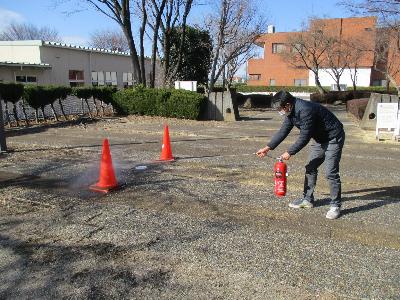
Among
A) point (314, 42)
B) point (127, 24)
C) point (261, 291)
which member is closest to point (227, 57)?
point (127, 24)

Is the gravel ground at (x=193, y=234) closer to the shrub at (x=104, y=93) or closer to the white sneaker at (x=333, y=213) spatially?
the white sneaker at (x=333, y=213)

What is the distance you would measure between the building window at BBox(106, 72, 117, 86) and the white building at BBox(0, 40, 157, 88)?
0.24ft

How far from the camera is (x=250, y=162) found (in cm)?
762

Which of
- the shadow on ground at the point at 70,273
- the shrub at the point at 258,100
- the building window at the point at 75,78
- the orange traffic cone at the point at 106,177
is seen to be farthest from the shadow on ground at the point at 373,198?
the building window at the point at 75,78

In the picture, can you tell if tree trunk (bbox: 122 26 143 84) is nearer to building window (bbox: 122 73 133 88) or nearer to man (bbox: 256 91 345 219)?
building window (bbox: 122 73 133 88)

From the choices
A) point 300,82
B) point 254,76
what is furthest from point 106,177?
point 254,76

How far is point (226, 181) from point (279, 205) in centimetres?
138

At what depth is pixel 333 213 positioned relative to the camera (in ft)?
14.5

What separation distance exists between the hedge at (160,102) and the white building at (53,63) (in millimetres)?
6278

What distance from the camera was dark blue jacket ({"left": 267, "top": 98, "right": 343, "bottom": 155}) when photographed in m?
4.21

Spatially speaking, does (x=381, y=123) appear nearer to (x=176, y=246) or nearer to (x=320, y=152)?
(x=320, y=152)

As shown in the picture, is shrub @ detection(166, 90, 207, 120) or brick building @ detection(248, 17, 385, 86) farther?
brick building @ detection(248, 17, 385, 86)

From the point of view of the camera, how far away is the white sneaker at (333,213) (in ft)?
14.4

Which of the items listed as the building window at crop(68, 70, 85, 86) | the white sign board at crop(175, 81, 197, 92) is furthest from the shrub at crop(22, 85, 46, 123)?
the building window at crop(68, 70, 85, 86)
